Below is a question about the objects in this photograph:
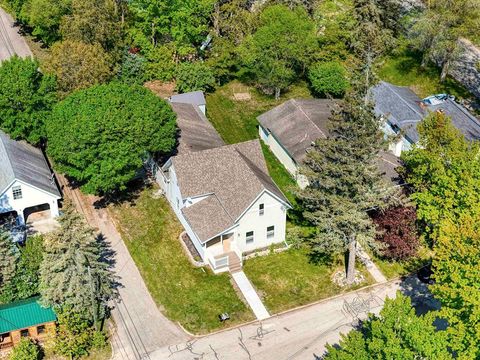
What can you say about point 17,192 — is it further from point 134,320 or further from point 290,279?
point 290,279

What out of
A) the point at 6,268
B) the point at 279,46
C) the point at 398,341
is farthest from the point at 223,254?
the point at 279,46

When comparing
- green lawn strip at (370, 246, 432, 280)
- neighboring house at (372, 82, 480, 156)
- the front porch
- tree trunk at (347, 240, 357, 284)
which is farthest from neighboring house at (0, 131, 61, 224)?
neighboring house at (372, 82, 480, 156)

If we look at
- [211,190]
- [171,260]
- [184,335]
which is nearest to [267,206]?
[211,190]

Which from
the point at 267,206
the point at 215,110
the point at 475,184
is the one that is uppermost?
the point at 475,184

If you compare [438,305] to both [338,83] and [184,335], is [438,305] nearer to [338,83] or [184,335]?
[184,335]

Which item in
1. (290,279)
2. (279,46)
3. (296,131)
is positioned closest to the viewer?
(290,279)

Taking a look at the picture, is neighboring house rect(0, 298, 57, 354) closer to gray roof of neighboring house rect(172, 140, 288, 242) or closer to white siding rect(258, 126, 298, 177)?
gray roof of neighboring house rect(172, 140, 288, 242)

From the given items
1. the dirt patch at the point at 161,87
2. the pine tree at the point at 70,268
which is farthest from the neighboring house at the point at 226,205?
the dirt patch at the point at 161,87
